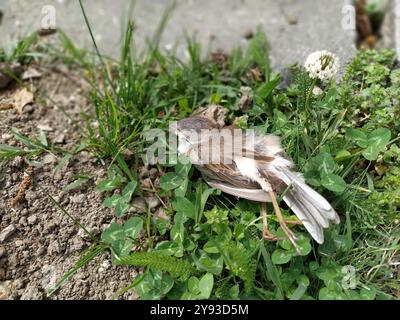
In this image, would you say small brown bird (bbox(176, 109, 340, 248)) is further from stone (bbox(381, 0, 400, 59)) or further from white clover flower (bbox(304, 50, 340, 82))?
stone (bbox(381, 0, 400, 59))

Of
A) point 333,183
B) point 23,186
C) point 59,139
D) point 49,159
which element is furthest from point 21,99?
point 333,183

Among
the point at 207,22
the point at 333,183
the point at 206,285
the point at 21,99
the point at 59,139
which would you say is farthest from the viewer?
the point at 207,22

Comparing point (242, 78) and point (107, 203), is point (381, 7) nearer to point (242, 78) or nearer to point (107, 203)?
point (242, 78)

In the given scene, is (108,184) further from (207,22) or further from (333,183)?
(207,22)

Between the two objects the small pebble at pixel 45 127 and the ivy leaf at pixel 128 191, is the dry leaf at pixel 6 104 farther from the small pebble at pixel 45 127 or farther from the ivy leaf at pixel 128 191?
the ivy leaf at pixel 128 191

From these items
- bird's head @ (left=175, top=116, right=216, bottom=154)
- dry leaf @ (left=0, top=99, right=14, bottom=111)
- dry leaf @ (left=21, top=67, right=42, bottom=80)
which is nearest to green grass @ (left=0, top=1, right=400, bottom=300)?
bird's head @ (left=175, top=116, right=216, bottom=154)

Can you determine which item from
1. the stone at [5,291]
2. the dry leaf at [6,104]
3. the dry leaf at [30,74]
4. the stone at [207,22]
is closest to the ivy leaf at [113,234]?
the stone at [5,291]
